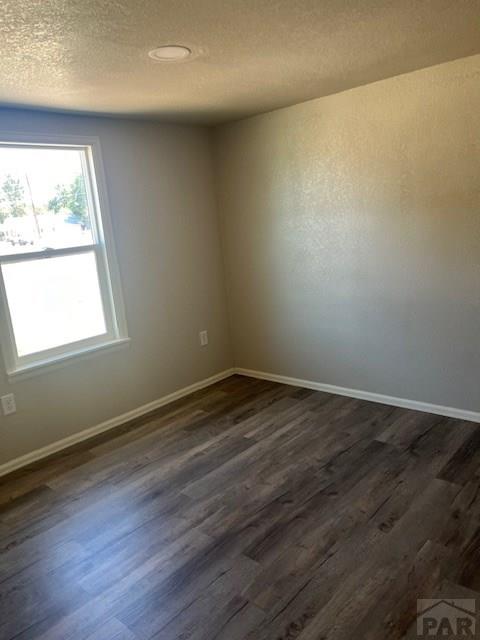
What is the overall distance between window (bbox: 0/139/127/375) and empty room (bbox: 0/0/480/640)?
0.05 feet

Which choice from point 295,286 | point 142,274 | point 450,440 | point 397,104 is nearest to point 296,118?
point 397,104

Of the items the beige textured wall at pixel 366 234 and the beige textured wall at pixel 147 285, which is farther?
the beige textured wall at pixel 147 285

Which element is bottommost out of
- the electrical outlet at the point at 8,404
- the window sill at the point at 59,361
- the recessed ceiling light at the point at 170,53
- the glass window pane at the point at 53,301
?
the electrical outlet at the point at 8,404

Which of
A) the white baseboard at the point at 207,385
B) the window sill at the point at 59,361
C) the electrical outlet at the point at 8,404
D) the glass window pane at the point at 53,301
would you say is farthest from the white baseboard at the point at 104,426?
the glass window pane at the point at 53,301

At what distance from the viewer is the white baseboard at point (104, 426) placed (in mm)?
3057

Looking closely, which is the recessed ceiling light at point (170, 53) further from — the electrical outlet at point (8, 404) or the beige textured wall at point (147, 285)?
the electrical outlet at point (8, 404)

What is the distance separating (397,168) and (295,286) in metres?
1.20

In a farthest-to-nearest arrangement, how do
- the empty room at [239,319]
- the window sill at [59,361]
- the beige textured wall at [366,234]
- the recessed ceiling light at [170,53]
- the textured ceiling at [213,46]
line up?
the window sill at [59,361], the beige textured wall at [366,234], the recessed ceiling light at [170,53], the empty room at [239,319], the textured ceiling at [213,46]

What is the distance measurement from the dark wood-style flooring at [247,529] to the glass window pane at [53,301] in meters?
0.80

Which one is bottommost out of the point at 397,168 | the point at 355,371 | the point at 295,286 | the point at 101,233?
the point at 355,371

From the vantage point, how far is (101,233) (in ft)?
11.1

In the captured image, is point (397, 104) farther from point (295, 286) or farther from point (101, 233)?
point (101, 233)

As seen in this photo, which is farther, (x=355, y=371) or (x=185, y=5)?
(x=355, y=371)

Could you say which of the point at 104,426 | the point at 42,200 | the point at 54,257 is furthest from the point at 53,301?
the point at 104,426
